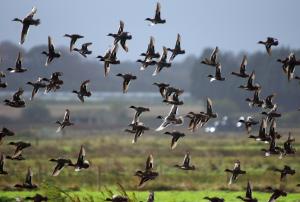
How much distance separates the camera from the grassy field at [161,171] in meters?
39.1

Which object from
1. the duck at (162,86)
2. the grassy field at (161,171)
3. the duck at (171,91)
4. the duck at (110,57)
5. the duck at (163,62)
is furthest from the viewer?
the grassy field at (161,171)

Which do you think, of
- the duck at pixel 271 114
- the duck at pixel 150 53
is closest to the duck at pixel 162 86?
the duck at pixel 150 53

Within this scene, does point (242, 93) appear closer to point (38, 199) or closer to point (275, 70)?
point (275, 70)

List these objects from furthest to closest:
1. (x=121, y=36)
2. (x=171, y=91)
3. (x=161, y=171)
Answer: (x=161, y=171), (x=171, y=91), (x=121, y=36)

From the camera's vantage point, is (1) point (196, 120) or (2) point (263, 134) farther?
(1) point (196, 120)

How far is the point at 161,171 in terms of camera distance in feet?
184

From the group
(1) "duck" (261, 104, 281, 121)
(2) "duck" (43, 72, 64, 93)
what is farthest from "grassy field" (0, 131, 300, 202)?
(1) "duck" (261, 104, 281, 121)

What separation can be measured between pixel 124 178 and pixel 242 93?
142 m

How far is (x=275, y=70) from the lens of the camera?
187500mm

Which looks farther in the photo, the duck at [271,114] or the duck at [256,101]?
the duck at [256,101]

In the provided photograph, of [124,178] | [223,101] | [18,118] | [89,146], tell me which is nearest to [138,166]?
[124,178]

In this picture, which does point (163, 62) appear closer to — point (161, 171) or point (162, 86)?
point (162, 86)

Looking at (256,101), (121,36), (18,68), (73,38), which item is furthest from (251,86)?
(18,68)

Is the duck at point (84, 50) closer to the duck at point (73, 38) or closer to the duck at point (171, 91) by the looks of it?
the duck at point (73, 38)
